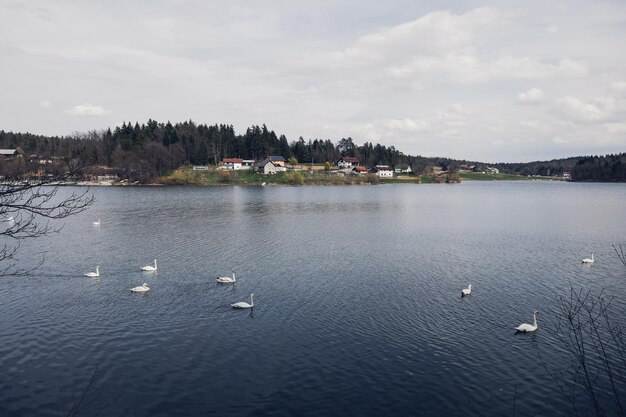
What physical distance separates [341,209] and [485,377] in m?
67.8

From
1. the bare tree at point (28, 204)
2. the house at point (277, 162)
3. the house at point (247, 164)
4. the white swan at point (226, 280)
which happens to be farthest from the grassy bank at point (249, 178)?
the white swan at point (226, 280)

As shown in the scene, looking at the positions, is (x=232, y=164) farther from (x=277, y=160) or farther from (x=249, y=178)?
(x=277, y=160)

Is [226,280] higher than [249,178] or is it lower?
lower

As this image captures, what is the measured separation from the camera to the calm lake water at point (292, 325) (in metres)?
17.9

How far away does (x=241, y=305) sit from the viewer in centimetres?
2838

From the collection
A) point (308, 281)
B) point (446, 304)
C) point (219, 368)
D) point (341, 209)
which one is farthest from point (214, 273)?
point (341, 209)

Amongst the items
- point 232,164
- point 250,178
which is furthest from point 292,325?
point 232,164

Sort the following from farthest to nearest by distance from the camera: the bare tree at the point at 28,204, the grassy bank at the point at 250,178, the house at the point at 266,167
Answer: the house at the point at 266,167 < the grassy bank at the point at 250,178 < the bare tree at the point at 28,204

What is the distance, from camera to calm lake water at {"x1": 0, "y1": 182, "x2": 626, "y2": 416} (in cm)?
1789

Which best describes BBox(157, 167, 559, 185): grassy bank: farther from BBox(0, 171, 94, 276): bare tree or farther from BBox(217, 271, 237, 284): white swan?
BBox(217, 271, 237, 284): white swan

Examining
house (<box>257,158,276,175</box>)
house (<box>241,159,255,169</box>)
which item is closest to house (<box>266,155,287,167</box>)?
house (<box>257,158,276,175</box>)

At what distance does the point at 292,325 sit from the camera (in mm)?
25750

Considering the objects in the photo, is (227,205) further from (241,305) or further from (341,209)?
(241,305)

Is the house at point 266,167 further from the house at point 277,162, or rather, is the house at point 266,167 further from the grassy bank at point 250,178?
the grassy bank at point 250,178
